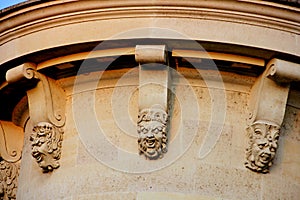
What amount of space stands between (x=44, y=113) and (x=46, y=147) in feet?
1.29

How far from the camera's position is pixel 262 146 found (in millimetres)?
12430

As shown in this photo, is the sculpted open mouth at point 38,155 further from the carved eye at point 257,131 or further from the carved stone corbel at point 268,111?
the carved eye at point 257,131

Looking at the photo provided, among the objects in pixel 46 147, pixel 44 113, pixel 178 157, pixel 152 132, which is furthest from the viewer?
pixel 44 113

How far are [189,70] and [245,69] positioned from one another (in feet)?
2.01

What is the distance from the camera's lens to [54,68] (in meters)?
13.0

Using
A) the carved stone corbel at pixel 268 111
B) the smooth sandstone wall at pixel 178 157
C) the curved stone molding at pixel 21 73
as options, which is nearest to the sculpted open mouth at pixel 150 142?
the smooth sandstone wall at pixel 178 157

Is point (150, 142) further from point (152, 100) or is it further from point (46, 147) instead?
point (46, 147)

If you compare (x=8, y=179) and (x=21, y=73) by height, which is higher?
(x=21, y=73)

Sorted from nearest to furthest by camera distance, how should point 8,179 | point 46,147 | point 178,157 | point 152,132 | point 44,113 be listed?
point 152,132, point 178,157, point 46,147, point 44,113, point 8,179

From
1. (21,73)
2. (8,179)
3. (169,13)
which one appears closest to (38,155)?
(21,73)

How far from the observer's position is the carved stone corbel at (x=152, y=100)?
12.4 m

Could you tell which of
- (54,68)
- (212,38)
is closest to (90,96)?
(54,68)

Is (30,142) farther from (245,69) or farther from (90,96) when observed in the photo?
(245,69)

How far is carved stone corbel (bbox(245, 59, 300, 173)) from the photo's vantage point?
40.8 feet
